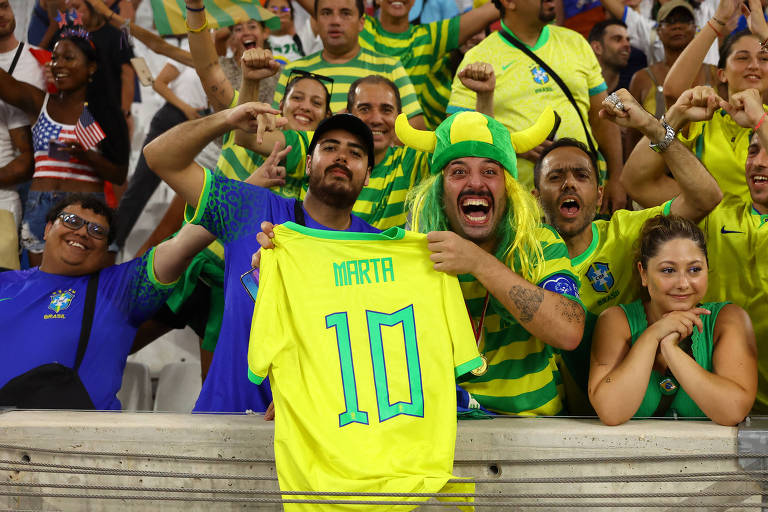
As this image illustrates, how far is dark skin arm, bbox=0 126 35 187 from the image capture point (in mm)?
5363

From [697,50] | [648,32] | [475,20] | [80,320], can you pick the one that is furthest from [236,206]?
[648,32]

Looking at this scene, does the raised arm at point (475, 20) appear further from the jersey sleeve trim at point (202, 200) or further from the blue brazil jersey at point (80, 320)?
the jersey sleeve trim at point (202, 200)

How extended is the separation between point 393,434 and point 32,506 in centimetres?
144

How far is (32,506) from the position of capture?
3.08 metres

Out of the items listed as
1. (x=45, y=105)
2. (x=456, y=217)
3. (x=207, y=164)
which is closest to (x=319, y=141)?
(x=456, y=217)

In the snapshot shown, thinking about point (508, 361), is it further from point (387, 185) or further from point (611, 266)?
point (387, 185)

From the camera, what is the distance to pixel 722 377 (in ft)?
9.40

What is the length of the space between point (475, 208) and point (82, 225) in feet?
6.65

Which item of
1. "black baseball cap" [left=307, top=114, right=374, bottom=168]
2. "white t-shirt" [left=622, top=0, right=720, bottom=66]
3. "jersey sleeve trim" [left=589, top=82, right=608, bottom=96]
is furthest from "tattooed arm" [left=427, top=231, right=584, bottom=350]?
"white t-shirt" [left=622, top=0, right=720, bottom=66]

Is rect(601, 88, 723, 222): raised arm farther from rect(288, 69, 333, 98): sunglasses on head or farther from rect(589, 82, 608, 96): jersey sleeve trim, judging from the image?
rect(288, 69, 333, 98): sunglasses on head

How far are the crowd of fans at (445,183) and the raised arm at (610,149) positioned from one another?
13 millimetres

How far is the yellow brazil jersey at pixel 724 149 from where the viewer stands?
388cm

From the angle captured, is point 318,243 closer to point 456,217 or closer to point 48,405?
point 456,217

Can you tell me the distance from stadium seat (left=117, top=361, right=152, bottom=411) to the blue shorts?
A: 2.99ft
